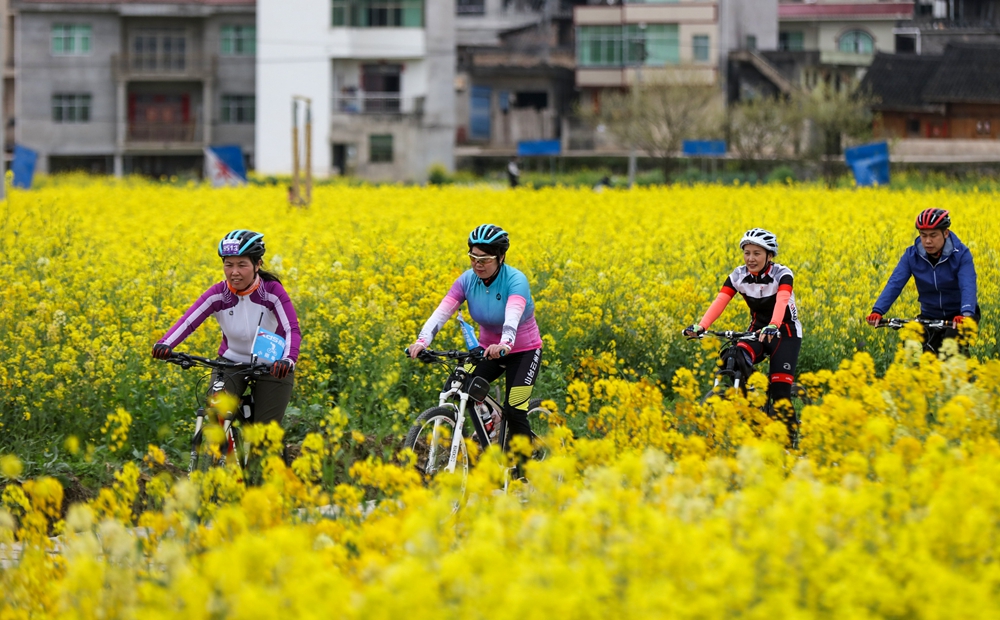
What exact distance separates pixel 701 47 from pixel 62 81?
31.4m

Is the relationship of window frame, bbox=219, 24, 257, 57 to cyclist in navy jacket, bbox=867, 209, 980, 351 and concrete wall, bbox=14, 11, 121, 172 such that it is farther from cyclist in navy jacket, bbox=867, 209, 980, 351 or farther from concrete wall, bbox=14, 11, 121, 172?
cyclist in navy jacket, bbox=867, 209, 980, 351

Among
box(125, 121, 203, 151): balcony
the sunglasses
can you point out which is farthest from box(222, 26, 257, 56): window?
the sunglasses

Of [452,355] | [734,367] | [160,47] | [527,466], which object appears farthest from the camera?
[160,47]

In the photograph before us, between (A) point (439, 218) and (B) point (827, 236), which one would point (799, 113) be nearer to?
(A) point (439, 218)

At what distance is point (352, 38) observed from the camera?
6216 centimetres

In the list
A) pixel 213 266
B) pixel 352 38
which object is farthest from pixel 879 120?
pixel 213 266

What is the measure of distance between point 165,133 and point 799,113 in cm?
3098

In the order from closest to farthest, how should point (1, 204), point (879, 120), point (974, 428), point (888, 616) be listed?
point (888, 616) < point (974, 428) < point (1, 204) < point (879, 120)

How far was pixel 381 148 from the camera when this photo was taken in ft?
202

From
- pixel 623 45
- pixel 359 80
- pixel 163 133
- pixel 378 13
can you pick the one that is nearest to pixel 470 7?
pixel 623 45

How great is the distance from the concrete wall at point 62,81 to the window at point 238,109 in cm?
541

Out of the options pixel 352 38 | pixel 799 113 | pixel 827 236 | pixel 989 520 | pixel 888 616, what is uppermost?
pixel 352 38

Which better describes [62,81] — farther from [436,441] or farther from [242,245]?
[436,441]

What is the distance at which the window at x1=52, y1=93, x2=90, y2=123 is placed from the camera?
64.5 meters
